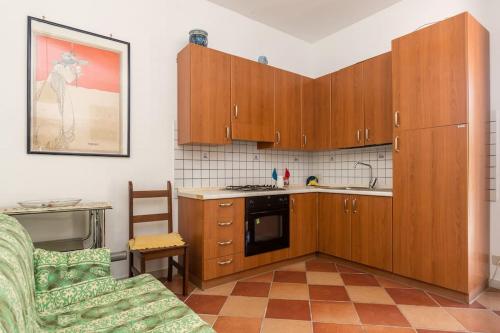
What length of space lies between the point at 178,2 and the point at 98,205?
2125 mm

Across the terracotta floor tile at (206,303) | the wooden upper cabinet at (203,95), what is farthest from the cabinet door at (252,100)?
the terracotta floor tile at (206,303)

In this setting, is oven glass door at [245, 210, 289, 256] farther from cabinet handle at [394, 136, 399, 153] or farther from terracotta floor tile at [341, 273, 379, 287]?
cabinet handle at [394, 136, 399, 153]

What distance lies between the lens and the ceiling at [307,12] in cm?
306

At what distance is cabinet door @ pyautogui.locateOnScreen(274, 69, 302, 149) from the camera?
3.18 meters

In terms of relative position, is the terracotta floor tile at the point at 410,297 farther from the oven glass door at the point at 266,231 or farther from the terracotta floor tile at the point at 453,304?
the oven glass door at the point at 266,231

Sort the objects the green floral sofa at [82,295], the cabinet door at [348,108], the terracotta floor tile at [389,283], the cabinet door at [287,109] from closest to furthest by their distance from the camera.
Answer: the green floral sofa at [82,295] < the terracotta floor tile at [389,283] < the cabinet door at [348,108] < the cabinet door at [287,109]

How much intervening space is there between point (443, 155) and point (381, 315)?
1.31 metres

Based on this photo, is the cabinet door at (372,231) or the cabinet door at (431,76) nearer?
the cabinet door at (431,76)

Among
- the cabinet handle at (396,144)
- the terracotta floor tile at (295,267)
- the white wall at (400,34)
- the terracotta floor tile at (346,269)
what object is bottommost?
the terracotta floor tile at (295,267)

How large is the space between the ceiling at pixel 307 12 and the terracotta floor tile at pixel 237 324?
120 inches

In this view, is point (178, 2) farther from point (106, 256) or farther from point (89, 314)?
point (89, 314)

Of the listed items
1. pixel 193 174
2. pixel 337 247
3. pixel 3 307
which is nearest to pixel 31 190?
pixel 193 174

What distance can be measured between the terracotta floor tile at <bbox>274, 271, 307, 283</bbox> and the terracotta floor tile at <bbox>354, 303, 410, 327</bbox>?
24.1 inches

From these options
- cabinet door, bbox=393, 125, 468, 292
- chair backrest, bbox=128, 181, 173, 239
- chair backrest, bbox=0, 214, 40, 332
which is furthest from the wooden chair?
cabinet door, bbox=393, 125, 468, 292
